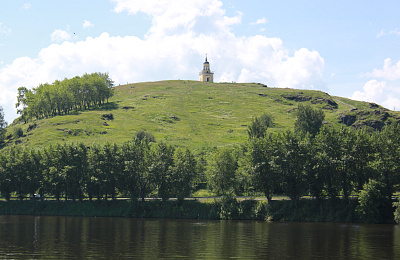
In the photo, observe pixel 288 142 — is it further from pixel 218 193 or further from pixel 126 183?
pixel 126 183

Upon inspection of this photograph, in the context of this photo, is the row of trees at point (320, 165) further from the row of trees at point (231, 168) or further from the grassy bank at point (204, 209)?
the grassy bank at point (204, 209)

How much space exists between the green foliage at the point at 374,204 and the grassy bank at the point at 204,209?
118 inches

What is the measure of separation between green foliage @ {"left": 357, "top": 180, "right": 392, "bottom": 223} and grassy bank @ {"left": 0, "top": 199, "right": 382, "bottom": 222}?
301cm

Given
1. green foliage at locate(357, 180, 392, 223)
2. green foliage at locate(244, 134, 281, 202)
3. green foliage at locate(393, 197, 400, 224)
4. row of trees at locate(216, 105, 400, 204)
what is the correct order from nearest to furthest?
green foliage at locate(393, 197, 400, 224), green foliage at locate(357, 180, 392, 223), row of trees at locate(216, 105, 400, 204), green foliage at locate(244, 134, 281, 202)

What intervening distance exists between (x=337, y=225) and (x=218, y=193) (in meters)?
34.0

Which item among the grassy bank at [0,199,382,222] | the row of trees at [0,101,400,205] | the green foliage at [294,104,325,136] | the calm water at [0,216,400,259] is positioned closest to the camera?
the calm water at [0,216,400,259]

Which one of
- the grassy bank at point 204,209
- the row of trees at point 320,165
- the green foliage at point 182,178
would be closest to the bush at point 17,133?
the grassy bank at point 204,209

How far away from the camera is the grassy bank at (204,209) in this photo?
89.0m

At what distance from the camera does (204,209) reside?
324ft

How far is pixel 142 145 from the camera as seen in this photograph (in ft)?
374

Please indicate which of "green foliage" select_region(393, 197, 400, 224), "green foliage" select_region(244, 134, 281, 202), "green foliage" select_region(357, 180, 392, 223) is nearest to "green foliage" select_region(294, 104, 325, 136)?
"green foliage" select_region(244, 134, 281, 202)

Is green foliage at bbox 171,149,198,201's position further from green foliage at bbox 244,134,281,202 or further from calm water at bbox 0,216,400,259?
calm water at bbox 0,216,400,259

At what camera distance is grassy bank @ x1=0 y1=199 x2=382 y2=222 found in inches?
3504

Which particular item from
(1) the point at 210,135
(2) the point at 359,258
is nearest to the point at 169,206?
(2) the point at 359,258
